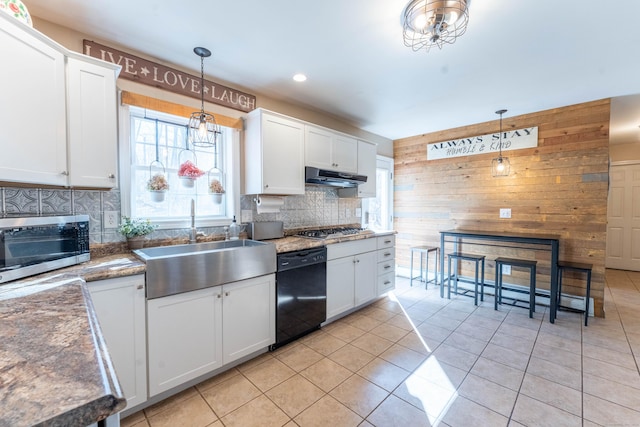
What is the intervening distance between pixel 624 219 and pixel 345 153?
5.55 metres

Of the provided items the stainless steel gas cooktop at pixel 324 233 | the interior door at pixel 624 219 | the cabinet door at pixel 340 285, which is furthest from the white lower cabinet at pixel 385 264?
the interior door at pixel 624 219

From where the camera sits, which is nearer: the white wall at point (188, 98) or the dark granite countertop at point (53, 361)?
the dark granite countertop at point (53, 361)

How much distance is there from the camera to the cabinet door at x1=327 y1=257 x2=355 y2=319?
113 inches

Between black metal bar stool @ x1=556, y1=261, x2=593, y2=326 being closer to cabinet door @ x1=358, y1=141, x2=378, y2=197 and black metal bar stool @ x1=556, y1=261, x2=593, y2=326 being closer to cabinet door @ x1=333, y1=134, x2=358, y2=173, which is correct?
cabinet door @ x1=358, y1=141, x2=378, y2=197

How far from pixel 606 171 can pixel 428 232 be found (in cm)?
215

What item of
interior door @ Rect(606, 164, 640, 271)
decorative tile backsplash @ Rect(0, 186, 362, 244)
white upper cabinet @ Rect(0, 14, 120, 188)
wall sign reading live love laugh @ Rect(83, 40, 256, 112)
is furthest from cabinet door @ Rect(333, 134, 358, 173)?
interior door @ Rect(606, 164, 640, 271)

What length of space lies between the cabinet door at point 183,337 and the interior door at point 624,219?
22.9 feet

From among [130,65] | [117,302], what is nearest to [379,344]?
[117,302]

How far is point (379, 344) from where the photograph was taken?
2.56 m

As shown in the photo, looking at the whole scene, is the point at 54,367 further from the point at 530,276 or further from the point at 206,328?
the point at 530,276

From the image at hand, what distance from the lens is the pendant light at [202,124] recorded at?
213cm

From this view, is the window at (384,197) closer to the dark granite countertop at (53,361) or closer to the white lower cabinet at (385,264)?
the white lower cabinet at (385,264)

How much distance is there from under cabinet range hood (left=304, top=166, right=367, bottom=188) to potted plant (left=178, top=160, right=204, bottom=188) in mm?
1103

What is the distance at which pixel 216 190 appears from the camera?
101 inches
